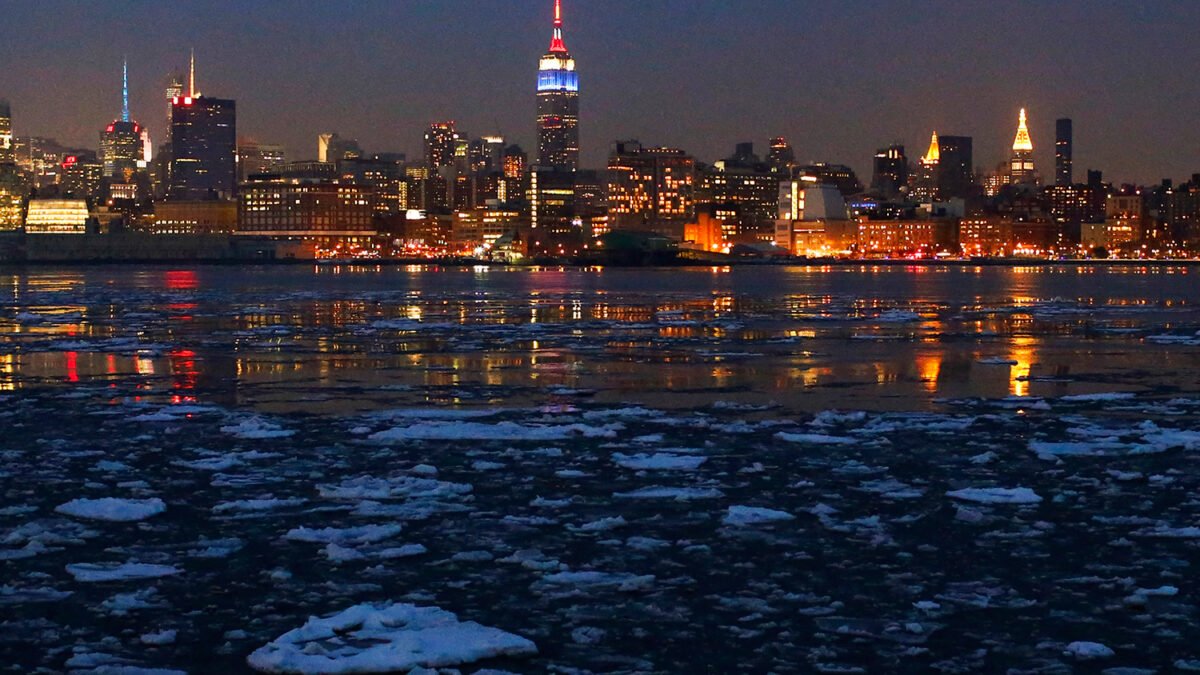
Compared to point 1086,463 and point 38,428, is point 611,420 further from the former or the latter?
point 38,428

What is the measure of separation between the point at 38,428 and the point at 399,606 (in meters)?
9.21

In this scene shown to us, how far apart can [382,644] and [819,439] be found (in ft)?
26.0

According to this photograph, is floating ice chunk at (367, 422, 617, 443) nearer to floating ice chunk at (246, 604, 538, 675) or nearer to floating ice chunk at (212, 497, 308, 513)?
floating ice chunk at (212, 497, 308, 513)

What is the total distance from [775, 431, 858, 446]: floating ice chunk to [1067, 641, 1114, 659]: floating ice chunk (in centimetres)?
682

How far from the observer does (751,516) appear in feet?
32.7

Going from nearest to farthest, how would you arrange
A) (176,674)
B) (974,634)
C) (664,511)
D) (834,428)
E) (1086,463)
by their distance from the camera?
1. (176,674)
2. (974,634)
3. (664,511)
4. (1086,463)
5. (834,428)

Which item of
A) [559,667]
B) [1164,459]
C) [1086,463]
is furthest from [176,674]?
[1164,459]

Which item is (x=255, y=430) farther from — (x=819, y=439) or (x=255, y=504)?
(x=819, y=439)

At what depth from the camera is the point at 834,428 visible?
1488 centimetres

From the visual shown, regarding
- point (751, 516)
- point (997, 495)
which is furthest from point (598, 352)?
point (751, 516)

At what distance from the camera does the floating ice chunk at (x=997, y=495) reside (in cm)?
1062

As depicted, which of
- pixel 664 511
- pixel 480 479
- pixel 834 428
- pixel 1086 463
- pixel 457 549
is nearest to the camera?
pixel 457 549

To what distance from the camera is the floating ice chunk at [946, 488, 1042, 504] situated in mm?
10625

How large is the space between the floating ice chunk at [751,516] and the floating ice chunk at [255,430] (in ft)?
20.2
